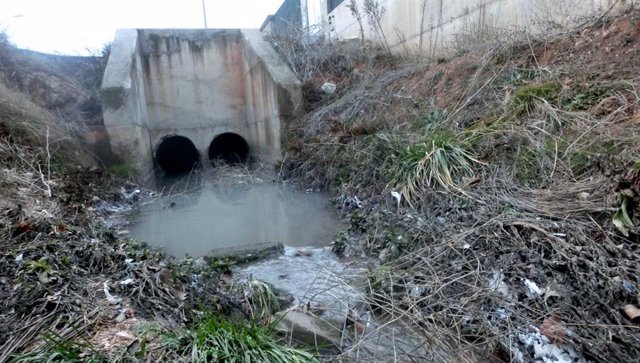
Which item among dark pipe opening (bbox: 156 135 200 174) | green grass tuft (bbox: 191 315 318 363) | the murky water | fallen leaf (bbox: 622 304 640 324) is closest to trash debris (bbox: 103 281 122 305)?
green grass tuft (bbox: 191 315 318 363)

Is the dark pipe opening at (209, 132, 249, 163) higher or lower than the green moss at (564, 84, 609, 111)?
lower

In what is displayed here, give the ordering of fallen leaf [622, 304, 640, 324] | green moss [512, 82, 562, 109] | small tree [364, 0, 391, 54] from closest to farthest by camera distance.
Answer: fallen leaf [622, 304, 640, 324]
green moss [512, 82, 562, 109]
small tree [364, 0, 391, 54]

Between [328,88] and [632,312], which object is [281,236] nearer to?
[632,312]

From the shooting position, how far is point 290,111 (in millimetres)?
9672

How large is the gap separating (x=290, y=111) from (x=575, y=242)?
741 cm

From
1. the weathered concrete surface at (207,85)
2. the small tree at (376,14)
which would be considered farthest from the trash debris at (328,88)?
the small tree at (376,14)

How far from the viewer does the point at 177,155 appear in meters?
13.3

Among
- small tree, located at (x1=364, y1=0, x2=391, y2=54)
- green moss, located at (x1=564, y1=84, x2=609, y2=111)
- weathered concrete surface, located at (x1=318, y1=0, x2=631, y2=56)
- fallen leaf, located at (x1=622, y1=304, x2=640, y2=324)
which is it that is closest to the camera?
fallen leaf, located at (x1=622, y1=304, x2=640, y2=324)

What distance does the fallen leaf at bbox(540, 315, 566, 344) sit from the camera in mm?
2285

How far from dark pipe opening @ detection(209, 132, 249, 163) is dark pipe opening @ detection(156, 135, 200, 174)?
22.4 inches

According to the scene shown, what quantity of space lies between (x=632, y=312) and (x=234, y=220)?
15.7 feet

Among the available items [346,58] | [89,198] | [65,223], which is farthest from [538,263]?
[346,58]

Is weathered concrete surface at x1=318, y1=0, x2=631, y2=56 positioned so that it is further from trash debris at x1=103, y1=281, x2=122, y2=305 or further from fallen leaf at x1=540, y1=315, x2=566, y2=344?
trash debris at x1=103, y1=281, x2=122, y2=305

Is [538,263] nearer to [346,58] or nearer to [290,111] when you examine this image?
[290,111]
